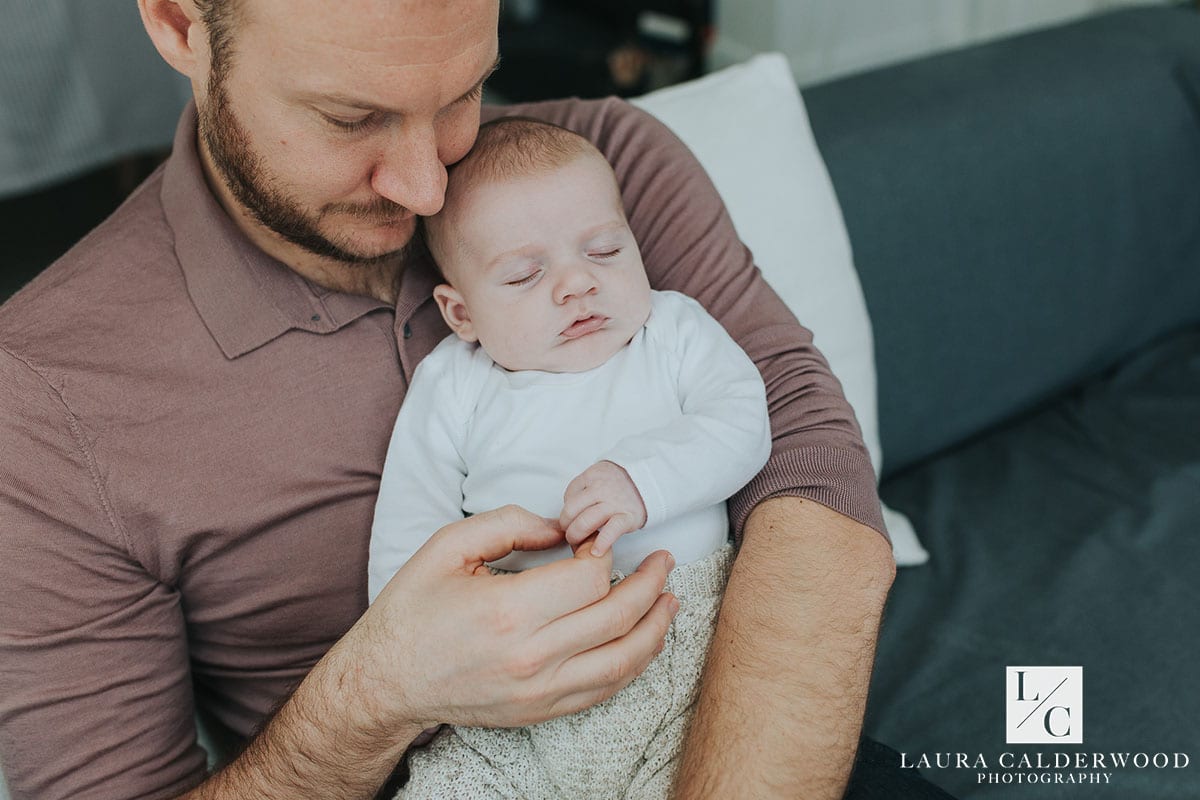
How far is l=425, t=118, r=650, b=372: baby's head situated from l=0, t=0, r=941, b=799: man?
59mm

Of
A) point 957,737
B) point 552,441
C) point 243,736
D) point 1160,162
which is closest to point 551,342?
point 552,441

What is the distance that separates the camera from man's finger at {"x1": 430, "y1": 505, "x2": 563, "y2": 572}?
980 millimetres

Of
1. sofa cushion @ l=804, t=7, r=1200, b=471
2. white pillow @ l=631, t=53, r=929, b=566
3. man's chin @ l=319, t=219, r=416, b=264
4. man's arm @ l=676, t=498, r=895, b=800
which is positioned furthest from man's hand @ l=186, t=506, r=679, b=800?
sofa cushion @ l=804, t=7, r=1200, b=471

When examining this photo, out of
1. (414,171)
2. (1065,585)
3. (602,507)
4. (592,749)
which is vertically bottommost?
(1065,585)

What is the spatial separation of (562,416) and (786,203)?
0.61 metres

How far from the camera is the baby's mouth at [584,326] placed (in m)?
1.14

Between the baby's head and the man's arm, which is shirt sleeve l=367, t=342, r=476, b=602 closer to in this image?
the baby's head

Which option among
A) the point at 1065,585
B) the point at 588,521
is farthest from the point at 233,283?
the point at 1065,585

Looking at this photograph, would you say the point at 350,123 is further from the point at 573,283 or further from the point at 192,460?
the point at 192,460

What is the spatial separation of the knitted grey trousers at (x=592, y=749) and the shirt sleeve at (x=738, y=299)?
19cm

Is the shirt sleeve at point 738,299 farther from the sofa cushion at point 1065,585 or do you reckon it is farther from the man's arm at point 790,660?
the sofa cushion at point 1065,585

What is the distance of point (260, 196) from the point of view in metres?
1.12

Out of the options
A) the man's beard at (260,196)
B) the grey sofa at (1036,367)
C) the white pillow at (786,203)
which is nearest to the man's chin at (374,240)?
the man's beard at (260,196)

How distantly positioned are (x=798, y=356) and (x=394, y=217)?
18.6 inches
